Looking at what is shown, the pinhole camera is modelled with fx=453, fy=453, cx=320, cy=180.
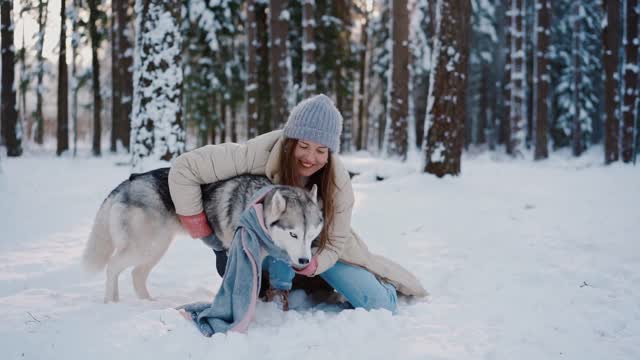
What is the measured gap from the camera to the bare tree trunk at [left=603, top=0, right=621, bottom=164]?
13.7 metres

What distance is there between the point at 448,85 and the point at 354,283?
6.35 metres

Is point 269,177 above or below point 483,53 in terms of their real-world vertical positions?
below

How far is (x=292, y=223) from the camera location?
3.26 meters

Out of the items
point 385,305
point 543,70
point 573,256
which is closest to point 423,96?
point 543,70

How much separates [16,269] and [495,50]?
29.5 metres

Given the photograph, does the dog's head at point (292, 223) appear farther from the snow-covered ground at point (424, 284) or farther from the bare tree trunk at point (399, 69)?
the bare tree trunk at point (399, 69)

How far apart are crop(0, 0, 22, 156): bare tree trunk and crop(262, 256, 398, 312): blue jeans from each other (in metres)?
15.3

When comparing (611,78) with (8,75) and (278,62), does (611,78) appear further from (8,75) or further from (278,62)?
(8,75)

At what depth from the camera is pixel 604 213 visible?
6.64m

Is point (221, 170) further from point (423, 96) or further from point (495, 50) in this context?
point (495, 50)

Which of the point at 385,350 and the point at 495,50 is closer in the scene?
the point at 385,350

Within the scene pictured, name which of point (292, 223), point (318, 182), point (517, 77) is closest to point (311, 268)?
point (292, 223)

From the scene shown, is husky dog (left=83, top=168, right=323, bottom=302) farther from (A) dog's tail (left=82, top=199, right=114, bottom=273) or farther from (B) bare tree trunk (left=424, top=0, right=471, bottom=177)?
(B) bare tree trunk (left=424, top=0, right=471, bottom=177)

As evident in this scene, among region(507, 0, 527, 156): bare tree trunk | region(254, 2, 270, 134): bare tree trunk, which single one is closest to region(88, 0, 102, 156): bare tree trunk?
Answer: region(254, 2, 270, 134): bare tree trunk
